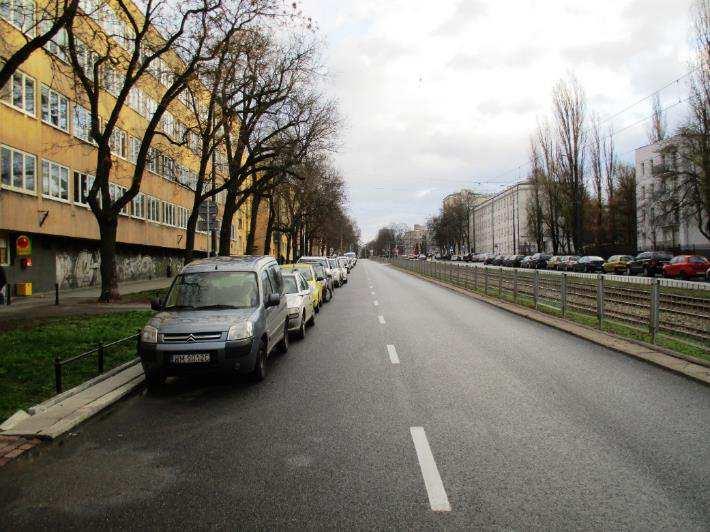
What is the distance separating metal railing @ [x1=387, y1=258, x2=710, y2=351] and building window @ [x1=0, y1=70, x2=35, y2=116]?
1967 centimetres

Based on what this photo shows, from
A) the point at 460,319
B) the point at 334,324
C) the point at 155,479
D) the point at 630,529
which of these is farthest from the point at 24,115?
the point at 630,529

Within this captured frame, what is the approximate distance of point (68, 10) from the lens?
11023 millimetres

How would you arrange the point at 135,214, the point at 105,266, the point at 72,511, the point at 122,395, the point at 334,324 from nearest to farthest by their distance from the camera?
the point at 72,511, the point at 122,395, the point at 334,324, the point at 105,266, the point at 135,214

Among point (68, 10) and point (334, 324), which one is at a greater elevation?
point (68, 10)

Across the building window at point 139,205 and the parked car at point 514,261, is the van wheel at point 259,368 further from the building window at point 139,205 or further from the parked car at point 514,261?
the parked car at point 514,261

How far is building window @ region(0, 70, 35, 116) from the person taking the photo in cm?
2147

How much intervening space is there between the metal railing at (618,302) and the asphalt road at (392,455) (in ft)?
4.65

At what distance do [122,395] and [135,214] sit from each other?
28.6 metres

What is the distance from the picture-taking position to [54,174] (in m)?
25.1

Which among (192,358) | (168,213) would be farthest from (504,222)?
(192,358)

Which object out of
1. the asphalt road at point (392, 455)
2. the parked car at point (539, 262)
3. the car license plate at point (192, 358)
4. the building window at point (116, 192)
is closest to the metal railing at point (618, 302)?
the asphalt road at point (392, 455)

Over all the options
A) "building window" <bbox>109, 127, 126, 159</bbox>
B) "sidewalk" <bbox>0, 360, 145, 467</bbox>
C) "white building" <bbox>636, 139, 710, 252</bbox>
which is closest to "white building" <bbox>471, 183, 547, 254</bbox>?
"white building" <bbox>636, 139, 710, 252</bbox>

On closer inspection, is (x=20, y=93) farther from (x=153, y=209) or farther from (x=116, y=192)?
(x=153, y=209)

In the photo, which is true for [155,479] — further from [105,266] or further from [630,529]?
[105,266]
